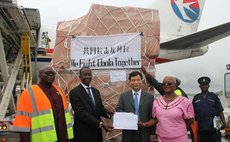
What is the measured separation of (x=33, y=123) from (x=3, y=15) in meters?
2.80

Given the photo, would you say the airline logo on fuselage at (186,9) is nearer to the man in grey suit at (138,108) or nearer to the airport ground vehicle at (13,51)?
the airport ground vehicle at (13,51)

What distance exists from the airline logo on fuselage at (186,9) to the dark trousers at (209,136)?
33.9 ft

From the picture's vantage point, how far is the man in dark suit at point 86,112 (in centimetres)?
449

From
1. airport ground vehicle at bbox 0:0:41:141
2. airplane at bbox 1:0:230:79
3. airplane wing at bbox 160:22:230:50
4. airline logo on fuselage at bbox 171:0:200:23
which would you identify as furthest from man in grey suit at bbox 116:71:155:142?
airline logo on fuselage at bbox 171:0:200:23

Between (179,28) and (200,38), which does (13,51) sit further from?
(179,28)

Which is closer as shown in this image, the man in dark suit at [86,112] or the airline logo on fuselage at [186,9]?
the man in dark suit at [86,112]

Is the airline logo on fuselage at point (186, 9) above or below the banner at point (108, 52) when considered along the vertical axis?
above

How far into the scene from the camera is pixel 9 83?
264 inches

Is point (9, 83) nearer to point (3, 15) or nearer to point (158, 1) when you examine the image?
point (3, 15)

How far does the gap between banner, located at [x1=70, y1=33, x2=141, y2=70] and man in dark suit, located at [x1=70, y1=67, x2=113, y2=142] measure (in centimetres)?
84

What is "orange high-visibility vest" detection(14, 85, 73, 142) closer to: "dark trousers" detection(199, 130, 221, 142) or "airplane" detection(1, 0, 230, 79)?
"dark trousers" detection(199, 130, 221, 142)

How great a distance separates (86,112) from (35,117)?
0.82m

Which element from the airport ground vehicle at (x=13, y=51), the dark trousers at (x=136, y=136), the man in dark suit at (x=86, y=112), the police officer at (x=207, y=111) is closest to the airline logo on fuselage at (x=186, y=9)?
A: the airport ground vehicle at (x=13, y=51)

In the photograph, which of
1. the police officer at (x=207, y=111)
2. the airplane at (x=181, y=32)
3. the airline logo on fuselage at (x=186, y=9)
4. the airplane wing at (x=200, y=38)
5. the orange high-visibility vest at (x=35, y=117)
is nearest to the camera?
the orange high-visibility vest at (x=35, y=117)
